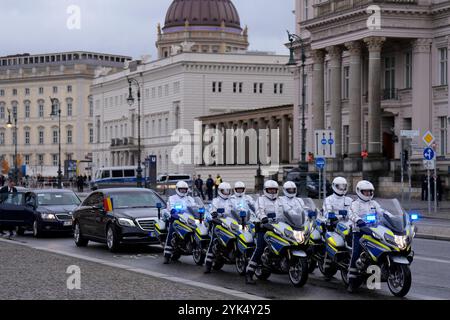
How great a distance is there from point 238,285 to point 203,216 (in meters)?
3.50

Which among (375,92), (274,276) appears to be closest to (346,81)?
(375,92)

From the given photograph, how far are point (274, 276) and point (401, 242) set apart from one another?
4097 millimetres

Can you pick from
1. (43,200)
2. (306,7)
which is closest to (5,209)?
(43,200)

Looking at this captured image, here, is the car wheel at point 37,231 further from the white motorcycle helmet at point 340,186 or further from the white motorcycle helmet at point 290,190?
the white motorcycle helmet at point 340,186

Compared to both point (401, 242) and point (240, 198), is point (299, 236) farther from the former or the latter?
point (240, 198)

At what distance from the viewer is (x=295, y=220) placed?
18234 millimetres

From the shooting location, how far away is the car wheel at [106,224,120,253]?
1008 inches

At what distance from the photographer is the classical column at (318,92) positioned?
2872 inches

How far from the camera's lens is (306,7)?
81.9 m

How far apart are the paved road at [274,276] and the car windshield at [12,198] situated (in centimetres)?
602

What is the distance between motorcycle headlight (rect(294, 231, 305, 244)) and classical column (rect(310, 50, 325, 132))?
54979mm

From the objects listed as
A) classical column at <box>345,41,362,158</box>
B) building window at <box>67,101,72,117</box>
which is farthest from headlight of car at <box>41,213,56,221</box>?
building window at <box>67,101,72,117</box>

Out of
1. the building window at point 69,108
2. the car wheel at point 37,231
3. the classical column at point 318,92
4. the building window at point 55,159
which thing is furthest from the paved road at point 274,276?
the building window at point 55,159
